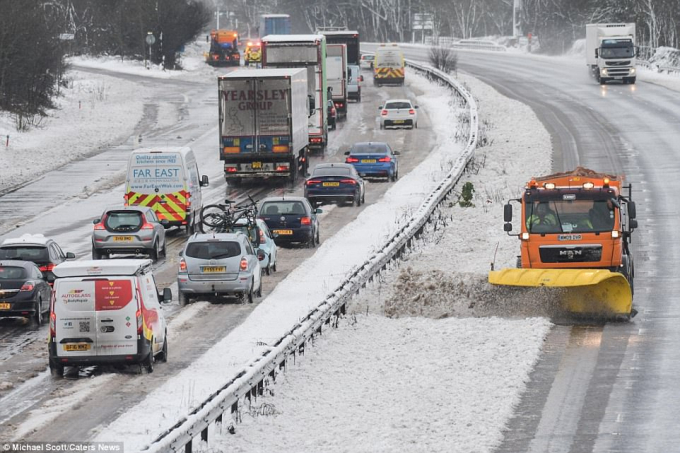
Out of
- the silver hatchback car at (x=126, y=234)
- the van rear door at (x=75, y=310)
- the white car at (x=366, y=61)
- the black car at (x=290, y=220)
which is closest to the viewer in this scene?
the van rear door at (x=75, y=310)

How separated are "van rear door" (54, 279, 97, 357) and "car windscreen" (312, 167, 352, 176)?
72.8 ft

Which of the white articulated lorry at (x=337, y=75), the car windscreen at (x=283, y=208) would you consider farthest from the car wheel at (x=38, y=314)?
the white articulated lorry at (x=337, y=75)

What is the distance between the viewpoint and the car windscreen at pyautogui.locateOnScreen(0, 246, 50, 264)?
27391 mm

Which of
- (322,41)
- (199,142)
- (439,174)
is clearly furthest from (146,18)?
(439,174)

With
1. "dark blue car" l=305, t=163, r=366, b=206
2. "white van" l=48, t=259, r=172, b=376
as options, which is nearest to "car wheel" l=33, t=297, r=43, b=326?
"white van" l=48, t=259, r=172, b=376

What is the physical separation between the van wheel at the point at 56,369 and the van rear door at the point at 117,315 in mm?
722

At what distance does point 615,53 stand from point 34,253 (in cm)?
5591

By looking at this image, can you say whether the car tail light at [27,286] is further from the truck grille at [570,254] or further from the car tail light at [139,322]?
the truck grille at [570,254]

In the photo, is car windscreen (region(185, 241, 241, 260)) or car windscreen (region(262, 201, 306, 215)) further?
car windscreen (region(262, 201, 306, 215))

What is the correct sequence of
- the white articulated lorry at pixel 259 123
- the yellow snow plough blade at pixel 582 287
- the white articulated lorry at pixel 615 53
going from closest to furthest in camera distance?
1. the yellow snow plough blade at pixel 582 287
2. the white articulated lorry at pixel 259 123
3. the white articulated lorry at pixel 615 53

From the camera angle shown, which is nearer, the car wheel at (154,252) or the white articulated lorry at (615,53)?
the car wheel at (154,252)

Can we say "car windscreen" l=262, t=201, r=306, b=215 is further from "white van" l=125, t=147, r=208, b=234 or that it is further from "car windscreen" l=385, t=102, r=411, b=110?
"car windscreen" l=385, t=102, r=411, b=110

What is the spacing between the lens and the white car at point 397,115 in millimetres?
63125

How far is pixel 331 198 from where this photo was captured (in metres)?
41.2
